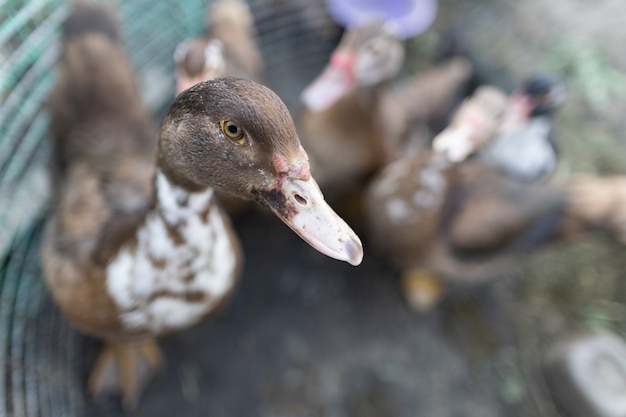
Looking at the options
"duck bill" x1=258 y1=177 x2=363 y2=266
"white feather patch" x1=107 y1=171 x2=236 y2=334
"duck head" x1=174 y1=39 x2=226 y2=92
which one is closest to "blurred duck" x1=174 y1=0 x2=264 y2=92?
"duck head" x1=174 y1=39 x2=226 y2=92

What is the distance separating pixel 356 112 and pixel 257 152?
122 centimetres

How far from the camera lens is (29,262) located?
5.43ft

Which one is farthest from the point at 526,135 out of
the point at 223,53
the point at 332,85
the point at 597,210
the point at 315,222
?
the point at 315,222

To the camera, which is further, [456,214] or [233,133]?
[456,214]

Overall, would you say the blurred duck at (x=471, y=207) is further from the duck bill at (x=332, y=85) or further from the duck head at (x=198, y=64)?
the duck head at (x=198, y=64)

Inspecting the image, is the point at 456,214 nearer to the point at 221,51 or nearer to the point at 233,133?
the point at 221,51

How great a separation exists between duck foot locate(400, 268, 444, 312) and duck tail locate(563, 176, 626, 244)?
1.93ft

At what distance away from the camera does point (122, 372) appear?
1761 millimetres

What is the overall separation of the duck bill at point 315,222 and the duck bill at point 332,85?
1.02 metres

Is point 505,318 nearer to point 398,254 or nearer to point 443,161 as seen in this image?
point 398,254

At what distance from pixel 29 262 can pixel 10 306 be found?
182mm

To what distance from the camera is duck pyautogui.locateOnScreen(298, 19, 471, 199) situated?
6.38 ft

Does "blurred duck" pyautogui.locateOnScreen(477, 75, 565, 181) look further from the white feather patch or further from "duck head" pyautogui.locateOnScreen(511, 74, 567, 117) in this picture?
the white feather patch

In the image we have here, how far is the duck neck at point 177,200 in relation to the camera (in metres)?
1.14
